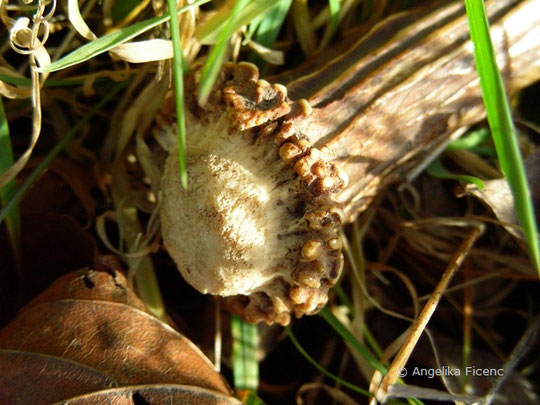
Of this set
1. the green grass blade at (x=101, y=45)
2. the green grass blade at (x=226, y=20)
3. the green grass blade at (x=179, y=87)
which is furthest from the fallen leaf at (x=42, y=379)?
the green grass blade at (x=226, y=20)

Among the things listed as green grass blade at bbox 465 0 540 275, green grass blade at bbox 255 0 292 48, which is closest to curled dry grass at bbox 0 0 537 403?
green grass blade at bbox 255 0 292 48

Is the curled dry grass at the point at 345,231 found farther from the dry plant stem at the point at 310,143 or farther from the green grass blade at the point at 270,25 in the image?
the dry plant stem at the point at 310,143

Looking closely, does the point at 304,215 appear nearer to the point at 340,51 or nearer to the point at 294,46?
the point at 340,51

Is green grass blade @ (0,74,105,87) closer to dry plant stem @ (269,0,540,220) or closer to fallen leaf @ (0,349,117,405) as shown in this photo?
dry plant stem @ (269,0,540,220)

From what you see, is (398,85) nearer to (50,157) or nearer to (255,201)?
(255,201)

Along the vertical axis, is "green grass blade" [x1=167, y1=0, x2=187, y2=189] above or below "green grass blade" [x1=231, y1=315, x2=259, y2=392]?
above

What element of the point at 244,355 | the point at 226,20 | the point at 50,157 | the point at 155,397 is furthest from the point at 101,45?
the point at 244,355
